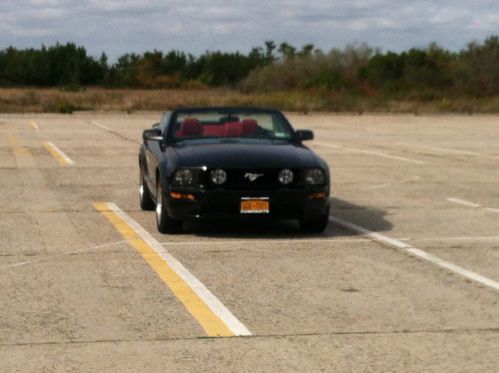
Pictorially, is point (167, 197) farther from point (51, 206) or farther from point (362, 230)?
point (51, 206)

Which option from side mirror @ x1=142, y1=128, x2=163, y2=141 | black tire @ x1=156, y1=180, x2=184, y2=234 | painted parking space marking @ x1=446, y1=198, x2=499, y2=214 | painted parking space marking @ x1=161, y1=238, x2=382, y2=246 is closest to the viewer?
painted parking space marking @ x1=161, y1=238, x2=382, y2=246

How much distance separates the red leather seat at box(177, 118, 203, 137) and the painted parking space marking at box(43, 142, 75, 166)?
30.9 feet

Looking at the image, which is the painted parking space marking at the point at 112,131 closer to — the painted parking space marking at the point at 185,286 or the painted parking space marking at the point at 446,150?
the painted parking space marking at the point at 446,150

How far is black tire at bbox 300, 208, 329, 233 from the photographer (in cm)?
1205

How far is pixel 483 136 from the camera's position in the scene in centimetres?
3569

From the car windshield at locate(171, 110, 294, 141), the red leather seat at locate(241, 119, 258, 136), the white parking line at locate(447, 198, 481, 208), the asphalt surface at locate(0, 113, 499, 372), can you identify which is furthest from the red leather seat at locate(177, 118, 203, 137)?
the white parking line at locate(447, 198, 481, 208)

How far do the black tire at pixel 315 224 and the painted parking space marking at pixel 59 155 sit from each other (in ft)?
36.0

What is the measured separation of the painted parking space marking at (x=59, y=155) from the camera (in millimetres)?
22891

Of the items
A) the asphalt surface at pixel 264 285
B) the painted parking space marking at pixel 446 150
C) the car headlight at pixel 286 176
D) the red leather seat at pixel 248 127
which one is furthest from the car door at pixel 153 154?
the painted parking space marking at pixel 446 150

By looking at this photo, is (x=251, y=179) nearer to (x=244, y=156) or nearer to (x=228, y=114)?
(x=244, y=156)

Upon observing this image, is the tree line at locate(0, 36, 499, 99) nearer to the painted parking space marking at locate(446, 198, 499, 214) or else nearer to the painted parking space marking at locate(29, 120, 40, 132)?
the painted parking space marking at locate(29, 120, 40, 132)

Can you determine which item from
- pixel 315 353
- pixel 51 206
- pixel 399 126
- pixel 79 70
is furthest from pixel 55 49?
pixel 315 353

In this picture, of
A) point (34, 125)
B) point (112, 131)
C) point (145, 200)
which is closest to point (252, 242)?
point (145, 200)

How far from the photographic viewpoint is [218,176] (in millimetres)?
11625
